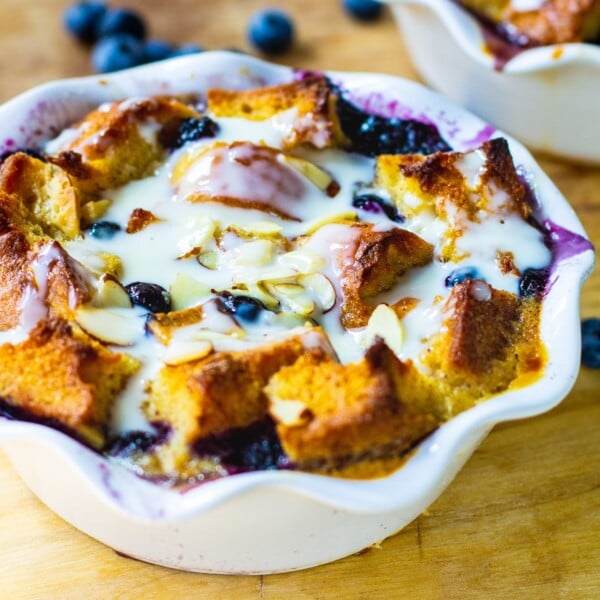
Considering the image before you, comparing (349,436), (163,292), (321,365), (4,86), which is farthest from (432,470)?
(4,86)

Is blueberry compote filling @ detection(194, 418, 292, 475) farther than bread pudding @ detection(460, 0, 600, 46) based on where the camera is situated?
No

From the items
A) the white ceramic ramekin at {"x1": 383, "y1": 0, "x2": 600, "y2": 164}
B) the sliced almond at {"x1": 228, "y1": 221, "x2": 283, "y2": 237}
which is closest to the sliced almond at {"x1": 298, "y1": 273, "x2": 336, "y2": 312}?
the sliced almond at {"x1": 228, "y1": 221, "x2": 283, "y2": 237}

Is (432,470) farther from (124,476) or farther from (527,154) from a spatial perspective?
(527,154)

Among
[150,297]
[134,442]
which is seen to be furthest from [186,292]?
[134,442]

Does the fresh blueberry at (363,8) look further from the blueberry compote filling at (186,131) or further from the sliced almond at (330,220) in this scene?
the sliced almond at (330,220)

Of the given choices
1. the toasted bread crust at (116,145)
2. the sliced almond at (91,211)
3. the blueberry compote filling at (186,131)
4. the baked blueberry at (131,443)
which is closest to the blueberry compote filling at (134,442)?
the baked blueberry at (131,443)

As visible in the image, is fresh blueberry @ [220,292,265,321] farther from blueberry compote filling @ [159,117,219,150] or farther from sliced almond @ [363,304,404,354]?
blueberry compote filling @ [159,117,219,150]

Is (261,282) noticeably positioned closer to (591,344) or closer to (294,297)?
(294,297)
